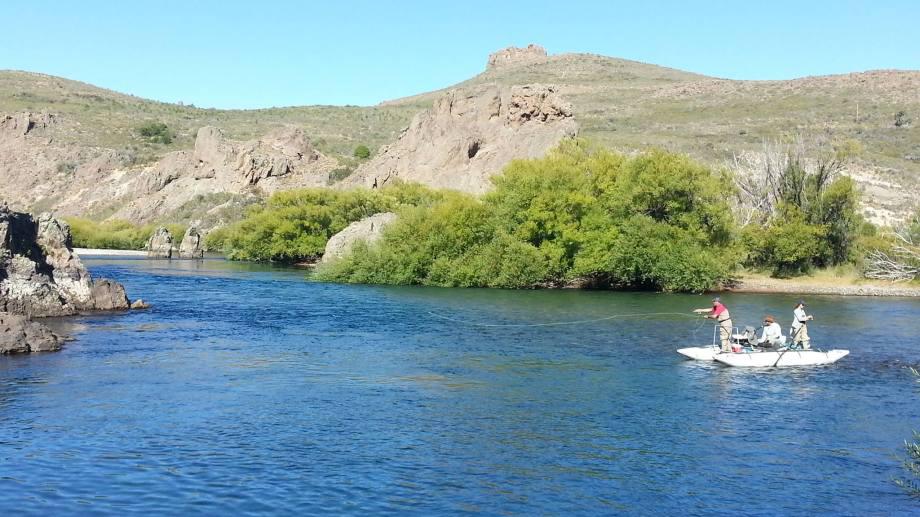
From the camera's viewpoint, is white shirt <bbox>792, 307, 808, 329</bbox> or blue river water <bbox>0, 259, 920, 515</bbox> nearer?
blue river water <bbox>0, 259, 920, 515</bbox>

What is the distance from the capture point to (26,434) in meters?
20.1

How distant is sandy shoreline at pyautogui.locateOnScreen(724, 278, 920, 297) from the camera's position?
55031 mm

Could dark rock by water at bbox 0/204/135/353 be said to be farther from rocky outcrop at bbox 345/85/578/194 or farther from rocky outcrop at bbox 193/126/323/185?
rocky outcrop at bbox 193/126/323/185

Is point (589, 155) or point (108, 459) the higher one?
point (589, 155)

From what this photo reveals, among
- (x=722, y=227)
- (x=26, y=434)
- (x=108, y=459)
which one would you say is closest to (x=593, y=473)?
(x=108, y=459)

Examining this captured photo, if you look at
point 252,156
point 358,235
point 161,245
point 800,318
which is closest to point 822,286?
point 800,318

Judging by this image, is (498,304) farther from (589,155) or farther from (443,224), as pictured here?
(589,155)

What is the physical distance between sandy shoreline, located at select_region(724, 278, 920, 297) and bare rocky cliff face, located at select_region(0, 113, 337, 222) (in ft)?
214

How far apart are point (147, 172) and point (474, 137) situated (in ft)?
189

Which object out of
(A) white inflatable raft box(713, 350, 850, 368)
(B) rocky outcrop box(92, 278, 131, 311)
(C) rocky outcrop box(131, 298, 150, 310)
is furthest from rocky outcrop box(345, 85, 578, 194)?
(A) white inflatable raft box(713, 350, 850, 368)

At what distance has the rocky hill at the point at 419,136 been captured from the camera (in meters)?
89.7

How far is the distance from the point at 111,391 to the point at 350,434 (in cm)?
800

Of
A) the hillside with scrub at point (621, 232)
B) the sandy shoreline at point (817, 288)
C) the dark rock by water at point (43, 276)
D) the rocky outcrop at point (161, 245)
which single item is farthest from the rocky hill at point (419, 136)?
the dark rock by water at point (43, 276)

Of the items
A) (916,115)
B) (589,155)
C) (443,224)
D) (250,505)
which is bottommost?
(250,505)
